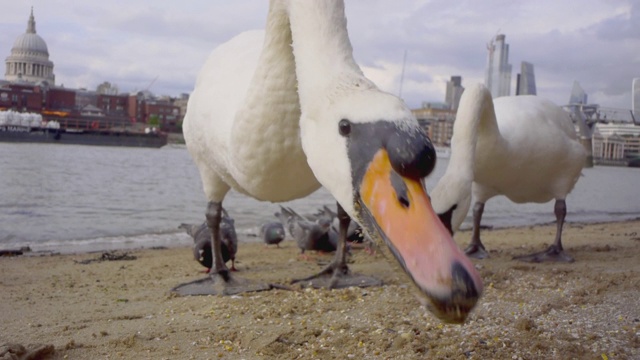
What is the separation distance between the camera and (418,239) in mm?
2090

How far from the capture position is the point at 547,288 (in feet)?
16.2

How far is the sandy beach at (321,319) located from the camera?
10.8ft

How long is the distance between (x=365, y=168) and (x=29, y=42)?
12565cm

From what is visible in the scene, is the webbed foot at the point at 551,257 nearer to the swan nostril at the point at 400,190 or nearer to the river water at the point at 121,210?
the river water at the point at 121,210

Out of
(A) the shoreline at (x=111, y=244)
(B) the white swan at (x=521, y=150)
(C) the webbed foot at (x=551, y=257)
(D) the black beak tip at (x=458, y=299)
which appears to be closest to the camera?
(D) the black beak tip at (x=458, y=299)

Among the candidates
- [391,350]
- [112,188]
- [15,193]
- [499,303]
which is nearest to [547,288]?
[499,303]

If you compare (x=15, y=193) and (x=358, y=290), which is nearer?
(x=358, y=290)

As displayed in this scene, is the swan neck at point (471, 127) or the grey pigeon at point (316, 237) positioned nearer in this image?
the swan neck at point (471, 127)

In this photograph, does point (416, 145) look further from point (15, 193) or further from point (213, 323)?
point (15, 193)

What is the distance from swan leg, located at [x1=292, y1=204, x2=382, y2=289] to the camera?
526cm

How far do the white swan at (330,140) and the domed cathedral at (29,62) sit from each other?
113 metres

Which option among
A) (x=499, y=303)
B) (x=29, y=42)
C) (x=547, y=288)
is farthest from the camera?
(x=29, y=42)

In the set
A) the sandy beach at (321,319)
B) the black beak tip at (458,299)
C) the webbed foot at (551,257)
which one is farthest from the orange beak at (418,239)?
the webbed foot at (551,257)

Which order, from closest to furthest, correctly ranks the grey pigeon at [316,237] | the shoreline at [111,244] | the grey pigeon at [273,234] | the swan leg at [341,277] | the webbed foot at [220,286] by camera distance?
the webbed foot at [220,286]
the swan leg at [341,277]
the grey pigeon at [316,237]
the shoreline at [111,244]
the grey pigeon at [273,234]
